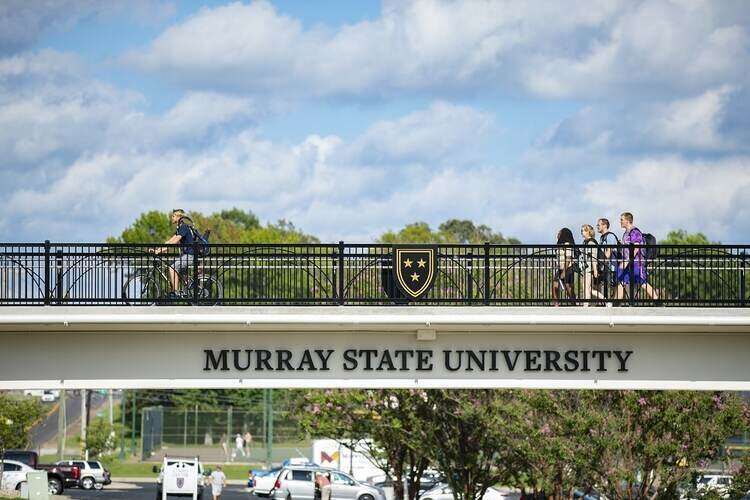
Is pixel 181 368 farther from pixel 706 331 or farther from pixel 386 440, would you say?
pixel 386 440

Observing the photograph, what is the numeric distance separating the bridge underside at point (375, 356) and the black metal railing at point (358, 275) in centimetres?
50

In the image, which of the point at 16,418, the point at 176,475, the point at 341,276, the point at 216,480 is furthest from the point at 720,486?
the point at 16,418

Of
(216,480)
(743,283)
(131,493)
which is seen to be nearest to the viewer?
(743,283)

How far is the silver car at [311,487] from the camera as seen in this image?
1745 inches

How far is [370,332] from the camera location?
22.2 meters

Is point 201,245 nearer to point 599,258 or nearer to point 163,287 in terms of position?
point 163,287

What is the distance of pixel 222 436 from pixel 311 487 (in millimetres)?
26951

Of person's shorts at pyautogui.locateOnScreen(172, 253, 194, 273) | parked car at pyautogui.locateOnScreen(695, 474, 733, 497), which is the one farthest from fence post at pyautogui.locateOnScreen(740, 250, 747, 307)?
person's shorts at pyautogui.locateOnScreen(172, 253, 194, 273)

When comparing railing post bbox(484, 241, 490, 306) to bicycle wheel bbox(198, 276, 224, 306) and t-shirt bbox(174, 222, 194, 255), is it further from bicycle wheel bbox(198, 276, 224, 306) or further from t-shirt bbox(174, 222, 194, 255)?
t-shirt bbox(174, 222, 194, 255)

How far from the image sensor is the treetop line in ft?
72.3

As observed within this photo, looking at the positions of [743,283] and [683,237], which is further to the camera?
[683,237]

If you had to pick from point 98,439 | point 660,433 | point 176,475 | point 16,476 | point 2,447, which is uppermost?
point 660,433

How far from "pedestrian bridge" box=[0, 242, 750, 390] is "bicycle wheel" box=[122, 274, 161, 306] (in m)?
0.02

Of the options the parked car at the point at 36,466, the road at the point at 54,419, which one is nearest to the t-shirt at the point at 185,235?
the parked car at the point at 36,466
